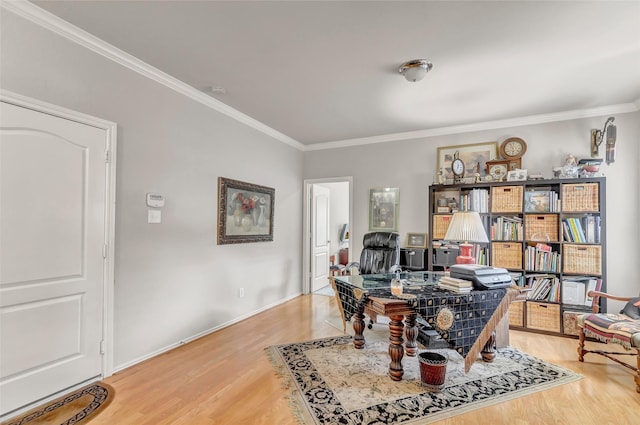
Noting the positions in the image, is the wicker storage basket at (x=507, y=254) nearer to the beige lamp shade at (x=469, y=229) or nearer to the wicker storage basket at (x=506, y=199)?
the wicker storage basket at (x=506, y=199)

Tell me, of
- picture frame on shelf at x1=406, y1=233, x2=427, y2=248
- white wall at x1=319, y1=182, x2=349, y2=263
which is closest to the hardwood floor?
picture frame on shelf at x1=406, y1=233, x2=427, y2=248

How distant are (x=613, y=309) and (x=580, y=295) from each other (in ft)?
1.55

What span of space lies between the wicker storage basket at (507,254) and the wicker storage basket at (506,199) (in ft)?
1.39

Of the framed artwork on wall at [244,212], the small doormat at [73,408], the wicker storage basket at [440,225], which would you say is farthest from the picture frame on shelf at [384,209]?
the small doormat at [73,408]

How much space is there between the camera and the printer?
95.0 inches

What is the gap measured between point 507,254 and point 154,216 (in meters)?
3.99

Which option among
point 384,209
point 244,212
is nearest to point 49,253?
point 244,212

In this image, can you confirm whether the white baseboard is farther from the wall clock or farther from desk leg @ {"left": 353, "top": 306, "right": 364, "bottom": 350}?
the wall clock

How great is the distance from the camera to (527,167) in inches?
155

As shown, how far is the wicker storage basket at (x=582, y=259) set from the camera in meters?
3.39

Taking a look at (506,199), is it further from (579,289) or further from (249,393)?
(249,393)

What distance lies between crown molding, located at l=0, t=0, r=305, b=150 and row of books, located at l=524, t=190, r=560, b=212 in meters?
3.70

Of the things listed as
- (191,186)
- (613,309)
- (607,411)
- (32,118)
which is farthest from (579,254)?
(32,118)

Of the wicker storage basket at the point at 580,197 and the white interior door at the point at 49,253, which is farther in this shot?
the wicker storage basket at the point at 580,197
